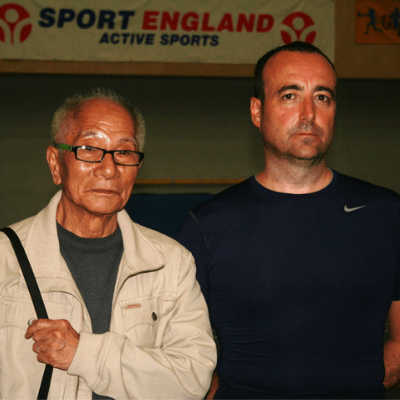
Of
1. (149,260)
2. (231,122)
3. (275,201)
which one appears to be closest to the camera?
(149,260)

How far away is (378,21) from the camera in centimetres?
592

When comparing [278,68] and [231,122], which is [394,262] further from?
[231,122]

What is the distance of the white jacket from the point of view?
142 cm

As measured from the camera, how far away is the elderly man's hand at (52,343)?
1.36 m

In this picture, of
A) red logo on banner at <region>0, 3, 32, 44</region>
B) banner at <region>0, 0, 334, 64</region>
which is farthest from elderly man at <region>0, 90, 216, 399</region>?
red logo on banner at <region>0, 3, 32, 44</region>

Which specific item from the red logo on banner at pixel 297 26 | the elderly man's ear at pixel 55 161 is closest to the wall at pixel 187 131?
the red logo on banner at pixel 297 26

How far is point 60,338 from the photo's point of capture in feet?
4.52

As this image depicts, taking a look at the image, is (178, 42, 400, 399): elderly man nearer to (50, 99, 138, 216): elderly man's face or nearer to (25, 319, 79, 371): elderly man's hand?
(50, 99, 138, 216): elderly man's face

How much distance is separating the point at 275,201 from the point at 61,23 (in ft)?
14.2

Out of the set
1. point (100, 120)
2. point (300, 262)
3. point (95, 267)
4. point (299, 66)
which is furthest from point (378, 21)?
point (95, 267)

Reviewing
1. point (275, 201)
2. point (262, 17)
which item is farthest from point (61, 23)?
point (275, 201)

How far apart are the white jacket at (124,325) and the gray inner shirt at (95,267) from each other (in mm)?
44

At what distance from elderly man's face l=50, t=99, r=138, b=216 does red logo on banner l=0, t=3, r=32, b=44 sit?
4289mm

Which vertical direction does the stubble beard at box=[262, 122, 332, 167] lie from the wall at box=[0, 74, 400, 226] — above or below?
below
